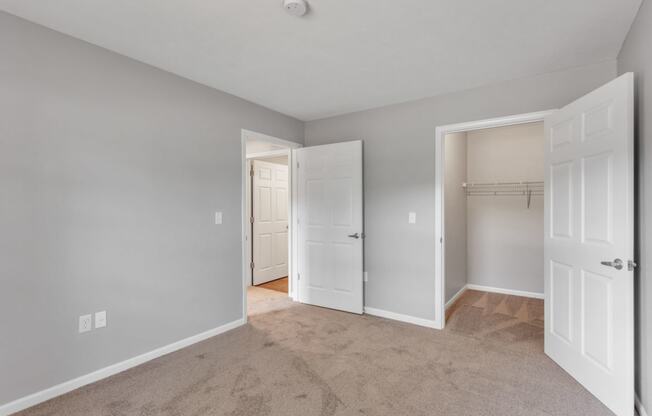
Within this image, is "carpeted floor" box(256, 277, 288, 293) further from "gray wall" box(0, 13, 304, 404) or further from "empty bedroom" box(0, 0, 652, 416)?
"gray wall" box(0, 13, 304, 404)

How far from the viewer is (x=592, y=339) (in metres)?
2.18

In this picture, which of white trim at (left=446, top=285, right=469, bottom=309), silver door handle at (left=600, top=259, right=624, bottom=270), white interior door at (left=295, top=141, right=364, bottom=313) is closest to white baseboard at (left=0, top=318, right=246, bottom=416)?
white interior door at (left=295, top=141, right=364, bottom=313)

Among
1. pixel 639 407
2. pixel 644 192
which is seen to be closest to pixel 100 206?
pixel 644 192

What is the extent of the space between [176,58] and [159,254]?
1.59m

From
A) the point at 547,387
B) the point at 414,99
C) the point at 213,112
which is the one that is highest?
the point at 414,99

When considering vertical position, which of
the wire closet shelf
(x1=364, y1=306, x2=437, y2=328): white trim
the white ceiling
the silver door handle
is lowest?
(x1=364, y1=306, x2=437, y2=328): white trim

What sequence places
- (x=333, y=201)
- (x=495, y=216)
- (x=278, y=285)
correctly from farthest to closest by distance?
(x=278, y=285)
(x=495, y=216)
(x=333, y=201)

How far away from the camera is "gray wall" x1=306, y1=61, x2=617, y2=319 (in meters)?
3.21

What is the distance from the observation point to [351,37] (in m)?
2.23

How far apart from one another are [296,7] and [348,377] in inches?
97.3

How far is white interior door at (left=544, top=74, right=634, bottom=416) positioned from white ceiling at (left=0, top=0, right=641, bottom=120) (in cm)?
49

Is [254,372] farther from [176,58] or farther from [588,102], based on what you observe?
[588,102]

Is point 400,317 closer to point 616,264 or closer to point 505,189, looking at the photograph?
point 616,264

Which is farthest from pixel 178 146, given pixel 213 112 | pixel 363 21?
pixel 363 21
